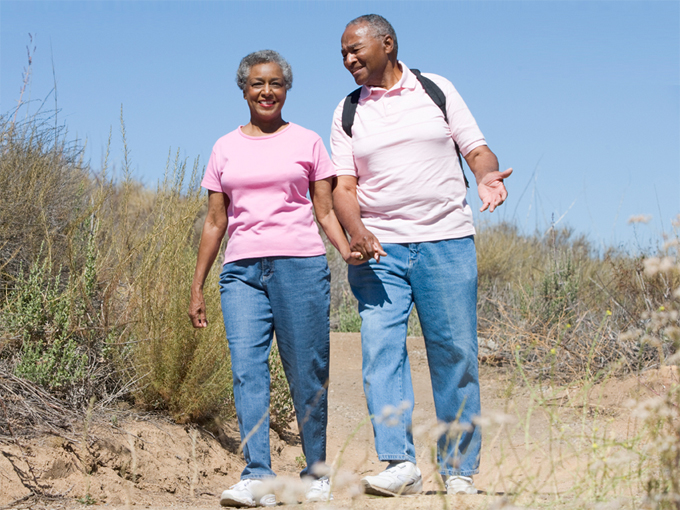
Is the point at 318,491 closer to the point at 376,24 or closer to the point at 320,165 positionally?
the point at 320,165

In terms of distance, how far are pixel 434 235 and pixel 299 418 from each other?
106cm

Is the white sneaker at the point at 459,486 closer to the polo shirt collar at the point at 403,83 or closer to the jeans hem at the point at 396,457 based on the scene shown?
the jeans hem at the point at 396,457

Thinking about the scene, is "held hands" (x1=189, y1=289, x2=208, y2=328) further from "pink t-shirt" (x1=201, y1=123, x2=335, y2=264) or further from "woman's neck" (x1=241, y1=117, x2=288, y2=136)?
"woman's neck" (x1=241, y1=117, x2=288, y2=136)

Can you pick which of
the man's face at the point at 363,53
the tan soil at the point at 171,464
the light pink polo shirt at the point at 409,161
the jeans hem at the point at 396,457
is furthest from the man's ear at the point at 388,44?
the jeans hem at the point at 396,457

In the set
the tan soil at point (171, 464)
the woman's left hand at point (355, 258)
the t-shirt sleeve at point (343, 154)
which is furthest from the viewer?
the t-shirt sleeve at point (343, 154)

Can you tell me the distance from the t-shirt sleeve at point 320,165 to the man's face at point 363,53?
37 centimetres

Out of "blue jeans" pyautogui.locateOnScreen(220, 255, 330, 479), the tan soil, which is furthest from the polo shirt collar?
the tan soil

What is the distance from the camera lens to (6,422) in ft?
12.5

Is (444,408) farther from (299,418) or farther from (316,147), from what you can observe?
(316,147)

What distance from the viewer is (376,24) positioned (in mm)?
3387

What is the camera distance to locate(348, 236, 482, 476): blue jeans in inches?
126

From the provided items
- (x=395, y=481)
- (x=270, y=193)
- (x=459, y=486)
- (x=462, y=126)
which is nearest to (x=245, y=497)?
(x=395, y=481)

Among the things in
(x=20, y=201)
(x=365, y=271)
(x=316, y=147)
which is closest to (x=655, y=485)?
(x=365, y=271)

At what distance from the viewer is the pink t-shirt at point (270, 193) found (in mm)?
3180
